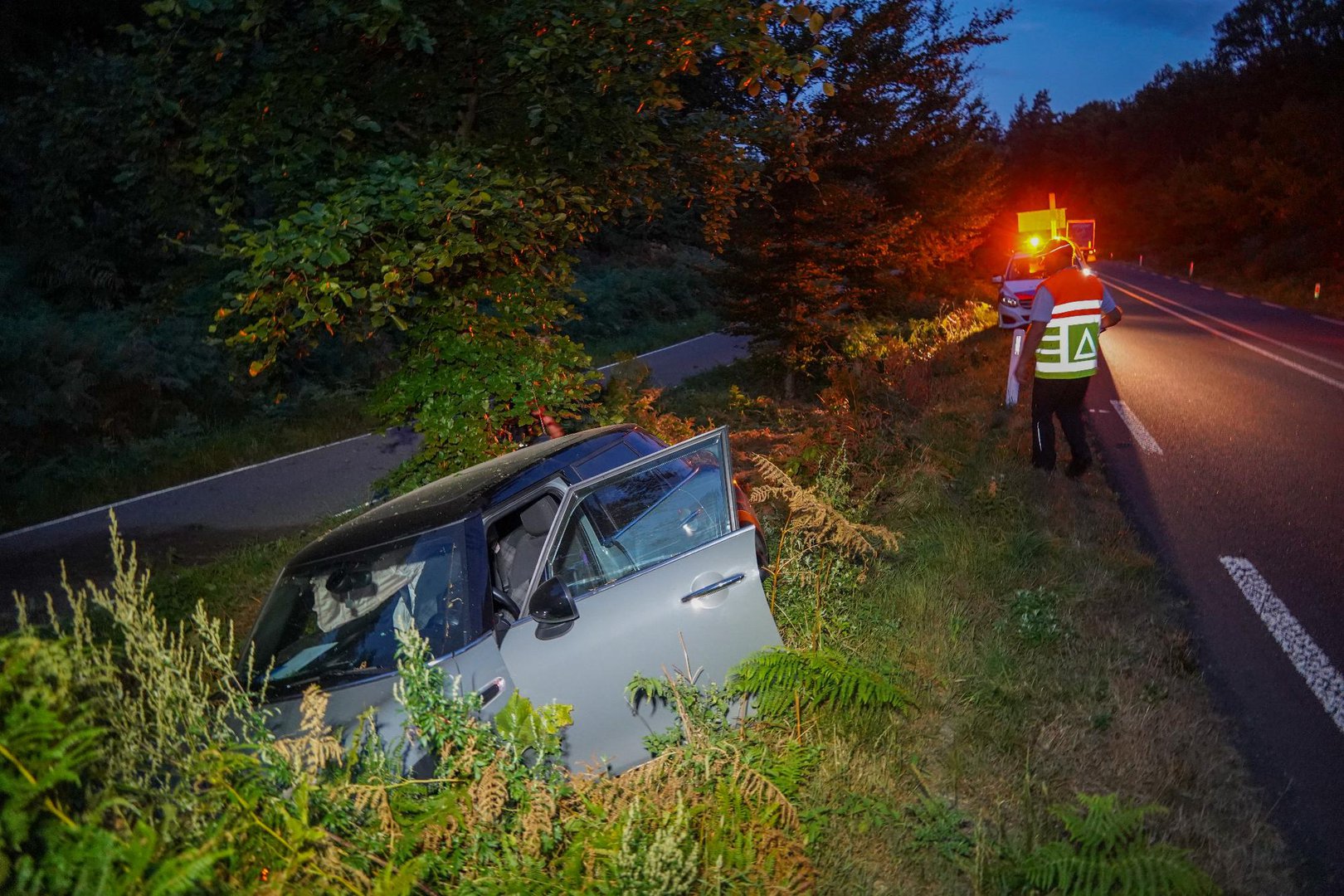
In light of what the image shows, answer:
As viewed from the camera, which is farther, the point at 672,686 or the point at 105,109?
the point at 105,109

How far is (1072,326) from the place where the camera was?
8266mm

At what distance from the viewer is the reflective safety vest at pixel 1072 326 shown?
823 cm

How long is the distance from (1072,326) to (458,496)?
18.8 feet

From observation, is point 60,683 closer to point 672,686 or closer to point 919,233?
point 672,686

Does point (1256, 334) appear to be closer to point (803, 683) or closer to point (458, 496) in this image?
point (803, 683)

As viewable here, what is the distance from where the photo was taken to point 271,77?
20.4 feet

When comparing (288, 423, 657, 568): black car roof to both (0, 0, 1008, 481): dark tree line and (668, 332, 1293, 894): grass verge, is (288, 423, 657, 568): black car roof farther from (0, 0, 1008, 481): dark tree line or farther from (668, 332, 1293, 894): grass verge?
(668, 332, 1293, 894): grass verge

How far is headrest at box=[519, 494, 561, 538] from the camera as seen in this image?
198 inches

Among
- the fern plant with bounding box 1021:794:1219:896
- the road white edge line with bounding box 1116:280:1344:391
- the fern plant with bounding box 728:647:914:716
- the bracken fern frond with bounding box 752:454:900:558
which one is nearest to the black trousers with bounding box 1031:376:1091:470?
the bracken fern frond with bounding box 752:454:900:558

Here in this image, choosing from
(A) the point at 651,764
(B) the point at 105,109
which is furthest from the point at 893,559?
(B) the point at 105,109

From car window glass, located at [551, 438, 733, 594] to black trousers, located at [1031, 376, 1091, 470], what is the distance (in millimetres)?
4642

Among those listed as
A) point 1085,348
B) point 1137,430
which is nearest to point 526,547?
point 1085,348

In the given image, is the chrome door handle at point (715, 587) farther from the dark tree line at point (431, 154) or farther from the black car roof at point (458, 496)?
the dark tree line at point (431, 154)

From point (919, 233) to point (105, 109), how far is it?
1085cm
